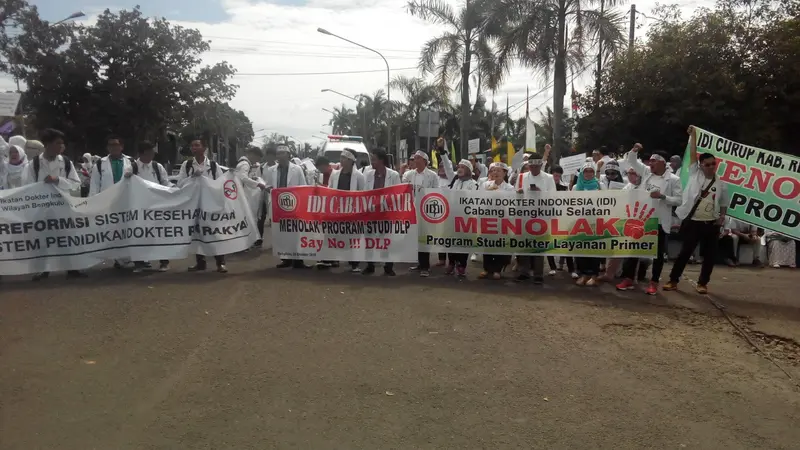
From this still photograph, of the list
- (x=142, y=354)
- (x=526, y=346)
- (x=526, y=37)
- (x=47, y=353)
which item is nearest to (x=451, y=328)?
(x=526, y=346)

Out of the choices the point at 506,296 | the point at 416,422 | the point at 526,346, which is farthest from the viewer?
the point at 506,296

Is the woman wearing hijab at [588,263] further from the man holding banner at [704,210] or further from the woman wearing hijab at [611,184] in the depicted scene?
the man holding banner at [704,210]

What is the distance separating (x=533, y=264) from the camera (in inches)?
357

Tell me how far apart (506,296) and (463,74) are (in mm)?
20611

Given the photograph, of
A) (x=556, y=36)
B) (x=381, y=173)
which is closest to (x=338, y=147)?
(x=556, y=36)

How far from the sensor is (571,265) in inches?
396

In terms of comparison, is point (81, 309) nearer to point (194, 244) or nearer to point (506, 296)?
point (194, 244)

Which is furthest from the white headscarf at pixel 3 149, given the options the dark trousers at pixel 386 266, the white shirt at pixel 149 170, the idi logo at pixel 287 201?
the dark trousers at pixel 386 266

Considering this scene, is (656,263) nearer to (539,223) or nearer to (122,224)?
(539,223)

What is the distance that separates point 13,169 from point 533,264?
755cm

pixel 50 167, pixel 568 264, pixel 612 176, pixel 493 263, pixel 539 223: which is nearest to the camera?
pixel 50 167

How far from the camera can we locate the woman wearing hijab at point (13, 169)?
356 inches

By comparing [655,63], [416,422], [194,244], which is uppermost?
[655,63]

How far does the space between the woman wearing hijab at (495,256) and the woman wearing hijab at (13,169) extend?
669cm
